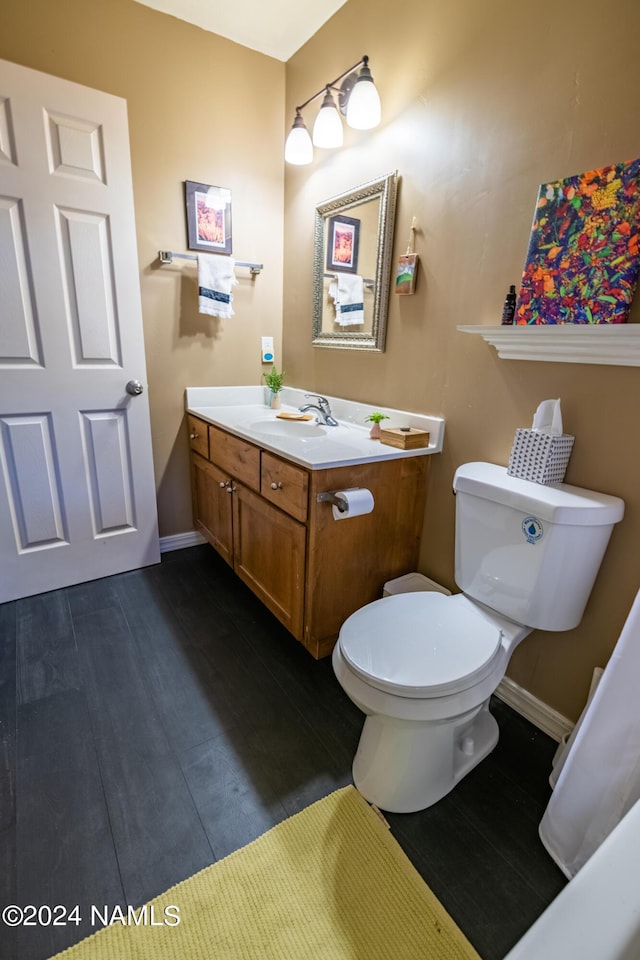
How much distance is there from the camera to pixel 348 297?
1880 millimetres

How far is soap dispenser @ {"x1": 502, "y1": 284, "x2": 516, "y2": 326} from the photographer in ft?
4.15

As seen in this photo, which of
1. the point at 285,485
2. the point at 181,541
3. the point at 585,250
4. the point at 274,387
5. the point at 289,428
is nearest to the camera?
the point at 585,250

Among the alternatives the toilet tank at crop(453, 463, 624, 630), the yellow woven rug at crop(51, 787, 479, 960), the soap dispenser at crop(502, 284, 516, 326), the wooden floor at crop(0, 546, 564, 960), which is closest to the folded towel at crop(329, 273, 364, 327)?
the soap dispenser at crop(502, 284, 516, 326)

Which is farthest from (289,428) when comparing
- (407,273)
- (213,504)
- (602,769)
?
(602,769)

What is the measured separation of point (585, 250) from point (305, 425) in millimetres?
1137

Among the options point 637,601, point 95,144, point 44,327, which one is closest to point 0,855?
point 637,601

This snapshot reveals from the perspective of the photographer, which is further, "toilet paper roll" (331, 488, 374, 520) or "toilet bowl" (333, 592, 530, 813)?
"toilet paper roll" (331, 488, 374, 520)

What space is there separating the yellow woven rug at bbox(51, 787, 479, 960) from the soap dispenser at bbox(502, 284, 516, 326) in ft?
4.66

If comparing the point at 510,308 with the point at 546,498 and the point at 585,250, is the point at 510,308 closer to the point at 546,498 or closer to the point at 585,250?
the point at 585,250

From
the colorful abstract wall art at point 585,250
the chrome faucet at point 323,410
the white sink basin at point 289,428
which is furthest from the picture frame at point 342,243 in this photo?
the colorful abstract wall art at point 585,250

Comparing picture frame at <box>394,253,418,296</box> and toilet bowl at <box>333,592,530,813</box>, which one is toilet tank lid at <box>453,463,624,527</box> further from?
picture frame at <box>394,253,418,296</box>

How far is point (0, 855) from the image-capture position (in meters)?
1.01

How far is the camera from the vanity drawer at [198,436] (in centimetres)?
207

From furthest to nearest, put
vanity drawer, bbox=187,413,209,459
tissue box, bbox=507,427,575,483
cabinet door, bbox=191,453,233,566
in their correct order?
vanity drawer, bbox=187,413,209,459, cabinet door, bbox=191,453,233,566, tissue box, bbox=507,427,575,483
